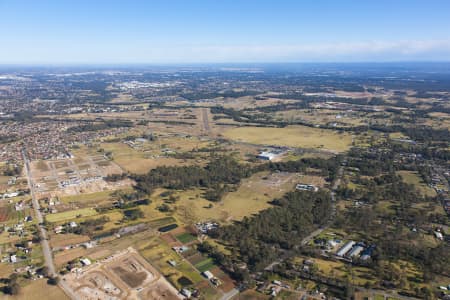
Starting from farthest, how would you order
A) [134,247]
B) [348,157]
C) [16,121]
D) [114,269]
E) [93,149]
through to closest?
[16,121], [93,149], [348,157], [134,247], [114,269]

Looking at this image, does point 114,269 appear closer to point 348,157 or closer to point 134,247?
point 134,247

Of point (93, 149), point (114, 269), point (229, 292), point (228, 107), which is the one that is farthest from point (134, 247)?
point (228, 107)

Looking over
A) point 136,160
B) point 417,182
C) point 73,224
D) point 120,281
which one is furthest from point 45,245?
point 417,182

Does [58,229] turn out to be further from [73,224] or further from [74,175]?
[74,175]

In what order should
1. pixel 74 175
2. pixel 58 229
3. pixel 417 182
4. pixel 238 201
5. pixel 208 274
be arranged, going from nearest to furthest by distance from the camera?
1. pixel 208 274
2. pixel 58 229
3. pixel 238 201
4. pixel 417 182
5. pixel 74 175

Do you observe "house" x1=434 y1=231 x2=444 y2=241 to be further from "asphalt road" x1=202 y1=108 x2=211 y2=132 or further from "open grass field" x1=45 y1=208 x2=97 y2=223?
"asphalt road" x1=202 y1=108 x2=211 y2=132

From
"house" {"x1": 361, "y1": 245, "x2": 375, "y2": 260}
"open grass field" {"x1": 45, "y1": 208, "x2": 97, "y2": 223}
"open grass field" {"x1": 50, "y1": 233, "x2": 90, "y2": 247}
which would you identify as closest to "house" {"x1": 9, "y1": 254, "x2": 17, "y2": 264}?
"open grass field" {"x1": 50, "y1": 233, "x2": 90, "y2": 247}

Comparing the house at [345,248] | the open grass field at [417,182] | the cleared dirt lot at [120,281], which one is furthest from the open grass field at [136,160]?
the open grass field at [417,182]
